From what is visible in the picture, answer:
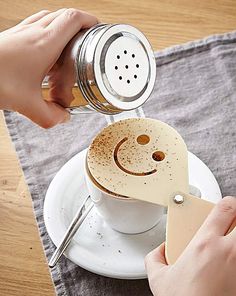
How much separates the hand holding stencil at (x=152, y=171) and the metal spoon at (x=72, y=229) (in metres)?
0.08

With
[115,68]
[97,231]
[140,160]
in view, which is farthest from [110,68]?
[97,231]

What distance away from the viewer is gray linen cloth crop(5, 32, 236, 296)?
2.72 ft

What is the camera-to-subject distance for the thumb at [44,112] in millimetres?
647

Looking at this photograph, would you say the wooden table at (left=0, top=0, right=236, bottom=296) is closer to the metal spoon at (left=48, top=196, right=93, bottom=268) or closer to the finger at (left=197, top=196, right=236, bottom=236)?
the metal spoon at (left=48, top=196, right=93, bottom=268)

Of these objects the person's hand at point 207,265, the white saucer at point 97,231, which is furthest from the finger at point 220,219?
the white saucer at point 97,231

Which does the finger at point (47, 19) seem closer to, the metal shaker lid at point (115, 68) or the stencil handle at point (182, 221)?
the metal shaker lid at point (115, 68)

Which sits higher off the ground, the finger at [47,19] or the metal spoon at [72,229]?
the finger at [47,19]

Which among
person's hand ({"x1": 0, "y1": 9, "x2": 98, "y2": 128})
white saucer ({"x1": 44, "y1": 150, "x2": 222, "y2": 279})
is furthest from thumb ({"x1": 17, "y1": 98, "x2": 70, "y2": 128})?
white saucer ({"x1": 44, "y1": 150, "x2": 222, "y2": 279})

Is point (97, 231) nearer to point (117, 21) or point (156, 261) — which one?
point (156, 261)

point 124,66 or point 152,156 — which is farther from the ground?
point 124,66

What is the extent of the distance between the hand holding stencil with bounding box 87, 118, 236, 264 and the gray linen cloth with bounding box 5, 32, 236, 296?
0.14 metres

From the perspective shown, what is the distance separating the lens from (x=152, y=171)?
67 centimetres

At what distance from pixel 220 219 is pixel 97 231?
0.62 ft

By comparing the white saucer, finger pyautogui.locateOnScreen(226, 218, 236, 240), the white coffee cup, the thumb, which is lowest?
the white saucer
